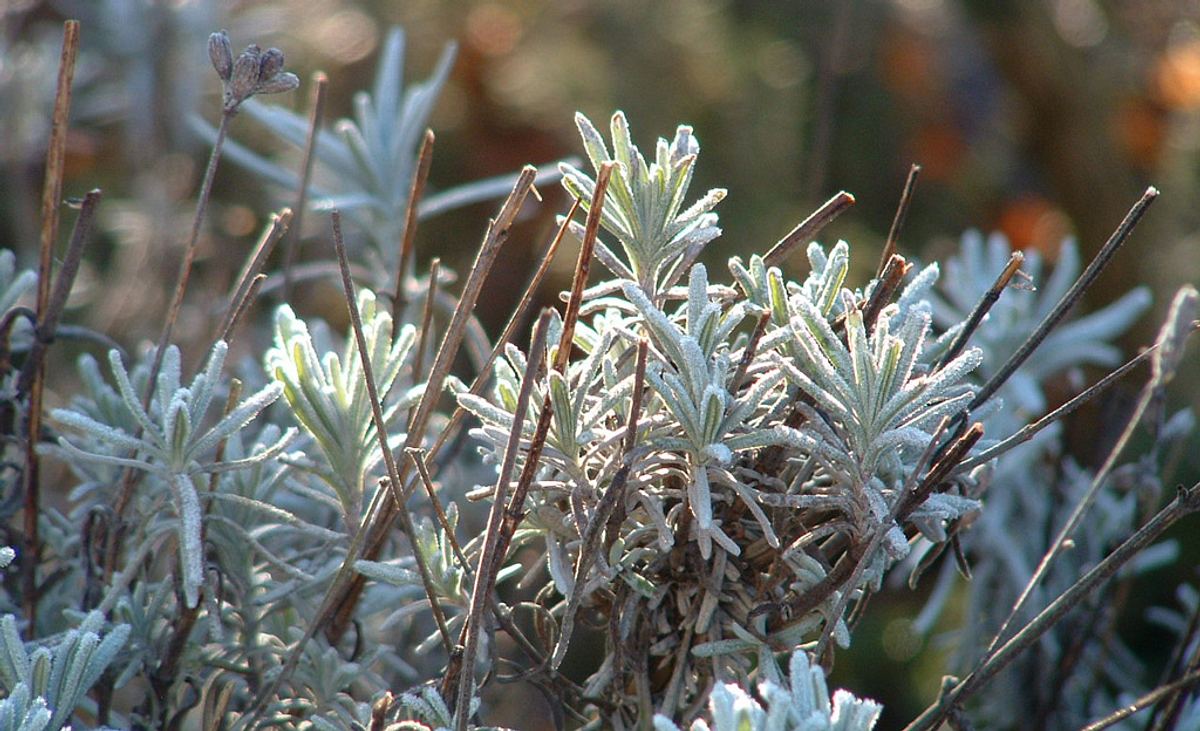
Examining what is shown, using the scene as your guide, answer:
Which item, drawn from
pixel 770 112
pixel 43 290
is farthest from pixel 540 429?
pixel 770 112

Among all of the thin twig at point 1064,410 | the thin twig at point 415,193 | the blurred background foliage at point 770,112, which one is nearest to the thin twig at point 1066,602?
the thin twig at point 1064,410

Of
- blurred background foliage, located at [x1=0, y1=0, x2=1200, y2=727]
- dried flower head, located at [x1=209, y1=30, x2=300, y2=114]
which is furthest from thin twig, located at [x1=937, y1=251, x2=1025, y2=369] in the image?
blurred background foliage, located at [x1=0, y1=0, x2=1200, y2=727]

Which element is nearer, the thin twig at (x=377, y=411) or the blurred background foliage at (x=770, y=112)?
the thin twig at (x=377, y=411)

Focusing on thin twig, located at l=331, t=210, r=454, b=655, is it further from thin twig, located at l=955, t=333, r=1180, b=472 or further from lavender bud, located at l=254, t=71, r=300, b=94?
thin twig, located at l=955, t=333, r=1180, b=472

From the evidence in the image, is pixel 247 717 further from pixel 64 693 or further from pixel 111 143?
pixel 111 143

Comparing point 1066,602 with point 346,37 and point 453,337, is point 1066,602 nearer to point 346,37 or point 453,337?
point 453,337

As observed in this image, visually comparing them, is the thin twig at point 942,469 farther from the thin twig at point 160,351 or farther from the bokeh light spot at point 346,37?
the bokeh light spot at point 346,37

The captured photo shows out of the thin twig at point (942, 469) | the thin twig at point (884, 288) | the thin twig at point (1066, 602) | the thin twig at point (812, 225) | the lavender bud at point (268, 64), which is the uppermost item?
the lavender bud at point (268, 64)
